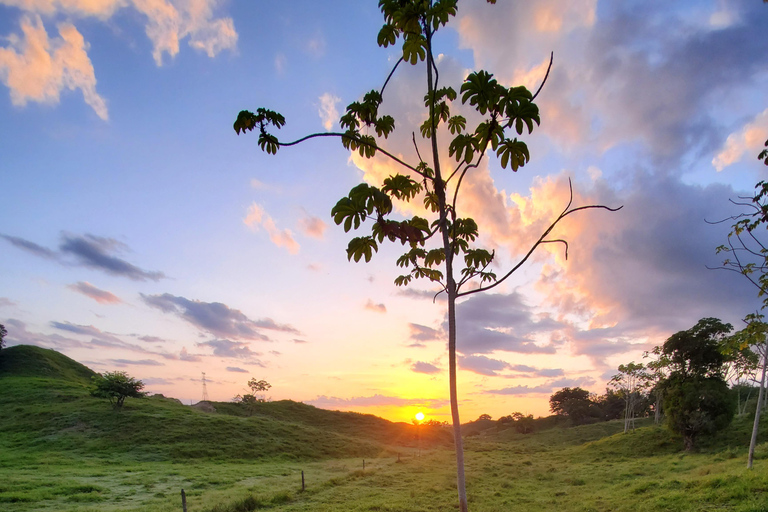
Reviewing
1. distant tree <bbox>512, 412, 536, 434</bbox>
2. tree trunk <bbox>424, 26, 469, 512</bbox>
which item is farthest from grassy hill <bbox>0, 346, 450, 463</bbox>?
tree trunk <bbox>424, 26, 469, 512</bbox>

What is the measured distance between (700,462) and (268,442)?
152ft

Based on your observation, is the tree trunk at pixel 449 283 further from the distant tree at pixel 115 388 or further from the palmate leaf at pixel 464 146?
the distant tree at pixel 115 388

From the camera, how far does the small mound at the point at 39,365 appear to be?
81.3m

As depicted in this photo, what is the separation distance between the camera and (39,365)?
8519 cm

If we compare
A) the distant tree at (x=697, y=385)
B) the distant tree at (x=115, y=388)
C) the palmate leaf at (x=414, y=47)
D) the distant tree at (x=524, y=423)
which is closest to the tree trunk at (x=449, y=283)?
the palmate leaf at (x=414, y=47)

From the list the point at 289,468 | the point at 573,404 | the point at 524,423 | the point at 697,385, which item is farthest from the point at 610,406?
the point at 289,468

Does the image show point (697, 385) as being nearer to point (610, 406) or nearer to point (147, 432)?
point (147, 432)

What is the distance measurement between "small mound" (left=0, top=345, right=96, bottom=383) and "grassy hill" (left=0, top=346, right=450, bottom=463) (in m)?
16.1

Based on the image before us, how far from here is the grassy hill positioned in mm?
41156

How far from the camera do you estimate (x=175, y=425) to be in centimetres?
5003

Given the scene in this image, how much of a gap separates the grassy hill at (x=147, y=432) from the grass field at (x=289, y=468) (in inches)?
8.8

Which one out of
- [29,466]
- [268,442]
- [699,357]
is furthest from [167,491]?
[699,357]

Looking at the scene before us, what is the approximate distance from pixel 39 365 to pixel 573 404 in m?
132

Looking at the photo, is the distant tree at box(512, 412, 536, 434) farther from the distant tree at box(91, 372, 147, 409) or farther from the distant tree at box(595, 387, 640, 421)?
the distant tree at box(91, 372, 147, 409)
